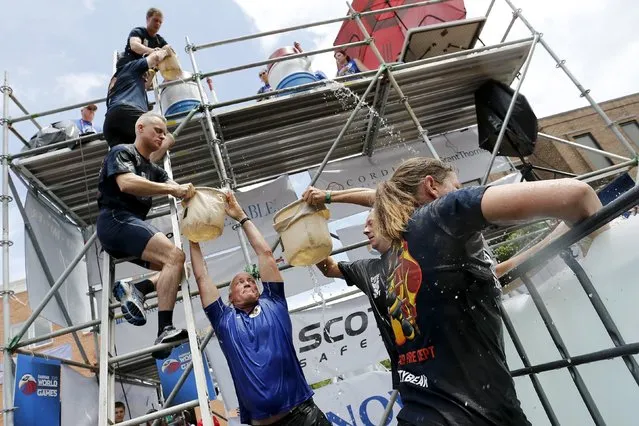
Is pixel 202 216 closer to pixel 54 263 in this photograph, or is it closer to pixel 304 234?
pixel 304 234

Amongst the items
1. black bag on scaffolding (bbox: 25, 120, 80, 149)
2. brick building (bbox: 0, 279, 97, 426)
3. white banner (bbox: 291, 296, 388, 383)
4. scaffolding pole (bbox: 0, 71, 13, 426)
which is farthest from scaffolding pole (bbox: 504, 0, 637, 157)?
brick building (bbox: 0, 279, 97, 426)

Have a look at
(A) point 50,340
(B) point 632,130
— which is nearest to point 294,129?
(A) point 50,340

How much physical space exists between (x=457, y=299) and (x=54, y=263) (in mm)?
5358

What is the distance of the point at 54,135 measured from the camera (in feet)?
16.2

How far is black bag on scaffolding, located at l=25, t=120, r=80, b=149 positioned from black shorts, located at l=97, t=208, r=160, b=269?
8.70ft

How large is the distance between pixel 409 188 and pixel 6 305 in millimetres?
4437

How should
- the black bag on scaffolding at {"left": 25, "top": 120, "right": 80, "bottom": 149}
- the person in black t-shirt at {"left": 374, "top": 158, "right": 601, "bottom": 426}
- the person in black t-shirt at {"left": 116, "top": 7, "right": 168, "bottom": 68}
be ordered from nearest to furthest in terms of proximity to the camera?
the person in black t-shirt at {"left": 374, "top": 158, "right": 601, "bottom": 426} < the person in black t-shirt at {"left": 116, "top": 7, "right": 168, "bottom": 68} < the black bag on scaffolding at {"left": 25, "top": 120, "right": 80, "bottom": 149}

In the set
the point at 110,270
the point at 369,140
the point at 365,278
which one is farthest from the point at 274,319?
the point at 369,140

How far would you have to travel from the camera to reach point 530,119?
5.58 meters

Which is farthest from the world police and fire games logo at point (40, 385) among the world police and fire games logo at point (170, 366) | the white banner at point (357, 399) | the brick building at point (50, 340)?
the brick building at point (50, 340)

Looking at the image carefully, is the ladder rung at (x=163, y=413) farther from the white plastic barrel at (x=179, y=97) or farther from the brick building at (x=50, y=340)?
the brick building at (x=50, y=340)

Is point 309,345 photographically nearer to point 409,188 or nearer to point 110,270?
point 110,270

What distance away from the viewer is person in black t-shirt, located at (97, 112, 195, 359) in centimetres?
260

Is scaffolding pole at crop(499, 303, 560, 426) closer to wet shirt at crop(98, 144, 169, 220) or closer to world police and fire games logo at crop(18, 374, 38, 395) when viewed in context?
wet shirt at crop(98, 144, 169, 220)
